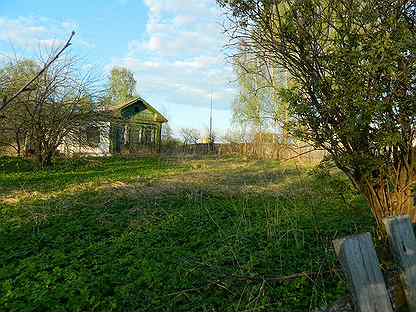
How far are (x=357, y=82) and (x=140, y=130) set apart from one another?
30.1 meters

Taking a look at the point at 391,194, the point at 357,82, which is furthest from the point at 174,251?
the point at 357,82

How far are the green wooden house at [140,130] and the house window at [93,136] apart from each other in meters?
8.87

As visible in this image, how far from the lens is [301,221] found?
5.67 m

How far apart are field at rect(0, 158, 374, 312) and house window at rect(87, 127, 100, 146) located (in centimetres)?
1191

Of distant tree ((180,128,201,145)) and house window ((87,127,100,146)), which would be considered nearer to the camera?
house window ((87,127,100,146))

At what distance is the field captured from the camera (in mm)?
3412

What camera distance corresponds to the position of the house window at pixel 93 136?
1991 centimetres

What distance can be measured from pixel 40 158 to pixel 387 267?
17209 mm

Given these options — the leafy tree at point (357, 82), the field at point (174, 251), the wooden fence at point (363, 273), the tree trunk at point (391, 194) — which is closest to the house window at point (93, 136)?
the field at point (174, 251)

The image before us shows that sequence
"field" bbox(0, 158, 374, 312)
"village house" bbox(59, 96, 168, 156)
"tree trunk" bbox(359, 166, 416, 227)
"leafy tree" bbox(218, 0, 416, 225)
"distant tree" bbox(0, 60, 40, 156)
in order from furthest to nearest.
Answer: "village house" bbox(59, 96, 168, 156)
"distant tree" bbox(0, 60, 40, 156)
"tree trunk" bbox(359, 166, 416, 227)
"leafy tree" bbox(218, 0, 416, 225)
"field" bbox(0, 158, 374, 312)

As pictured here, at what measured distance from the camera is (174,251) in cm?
470

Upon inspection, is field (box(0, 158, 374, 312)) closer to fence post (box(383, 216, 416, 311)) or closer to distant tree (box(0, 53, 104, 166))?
fence post (box(383, 216, 416, 311))

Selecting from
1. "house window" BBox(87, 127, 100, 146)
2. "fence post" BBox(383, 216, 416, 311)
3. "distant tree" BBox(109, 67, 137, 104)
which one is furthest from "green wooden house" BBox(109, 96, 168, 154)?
"fence post" BBox(383, 216, 416, 311)

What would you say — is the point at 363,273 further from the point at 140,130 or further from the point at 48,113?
the point at 140,130
